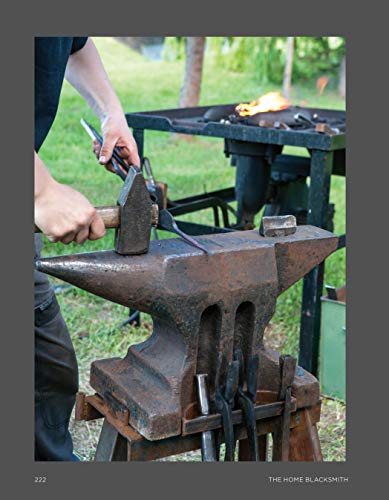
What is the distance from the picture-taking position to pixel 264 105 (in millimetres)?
3285

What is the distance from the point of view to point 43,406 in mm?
2225

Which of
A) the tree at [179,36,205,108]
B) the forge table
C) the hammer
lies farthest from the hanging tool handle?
the tree at [179,36,205,108]

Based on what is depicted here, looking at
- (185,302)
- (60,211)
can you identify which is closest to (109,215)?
(60,211)

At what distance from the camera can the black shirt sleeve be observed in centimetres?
207

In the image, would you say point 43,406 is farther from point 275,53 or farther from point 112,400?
point 275,53

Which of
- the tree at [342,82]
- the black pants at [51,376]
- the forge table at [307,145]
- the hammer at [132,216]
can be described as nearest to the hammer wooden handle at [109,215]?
the hammer at [132,216]

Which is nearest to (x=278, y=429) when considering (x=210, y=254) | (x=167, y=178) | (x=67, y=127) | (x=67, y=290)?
(x=210, y=254)

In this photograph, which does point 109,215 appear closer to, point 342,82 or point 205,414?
point 205,414

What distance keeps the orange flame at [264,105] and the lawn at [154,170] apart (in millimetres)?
685

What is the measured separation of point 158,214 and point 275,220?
31cm

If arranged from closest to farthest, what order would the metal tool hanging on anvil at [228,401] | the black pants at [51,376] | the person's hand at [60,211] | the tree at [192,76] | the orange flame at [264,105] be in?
the person's hand at [60,211], the metal tool hanging on anvil at [228,401], the black pants at [51,376], the orange flame at [264,105], the tree at [192,76]

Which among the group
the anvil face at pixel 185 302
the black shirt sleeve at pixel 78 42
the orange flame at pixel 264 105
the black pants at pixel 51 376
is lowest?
the black pants at pixel 51 376

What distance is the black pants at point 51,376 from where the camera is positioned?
7.00 ft

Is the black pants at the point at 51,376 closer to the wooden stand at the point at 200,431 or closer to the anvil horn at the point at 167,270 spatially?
the wooden stand at the point at 200,431
